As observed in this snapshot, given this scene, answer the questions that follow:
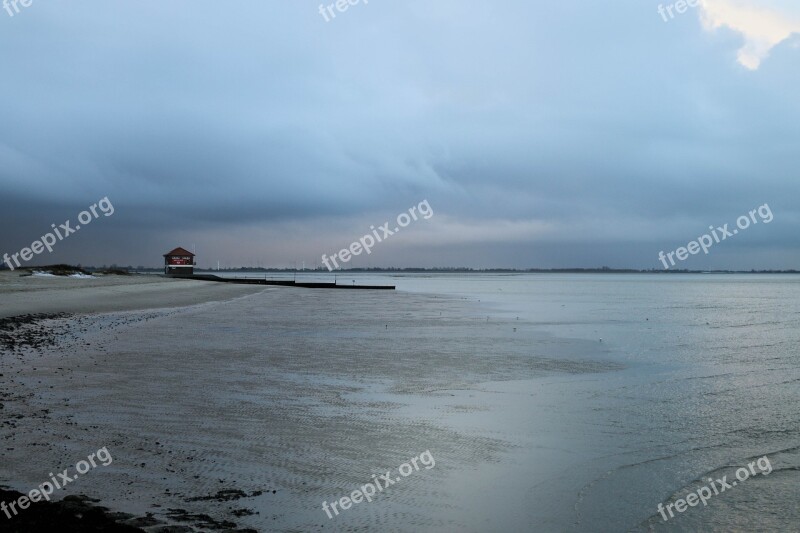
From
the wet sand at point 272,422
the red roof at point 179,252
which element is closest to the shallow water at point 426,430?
the wet sand at point 272,422

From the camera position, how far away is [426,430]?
369 inches

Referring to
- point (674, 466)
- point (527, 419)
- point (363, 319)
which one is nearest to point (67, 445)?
point (527, 419)

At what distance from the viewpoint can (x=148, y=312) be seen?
32531 mm

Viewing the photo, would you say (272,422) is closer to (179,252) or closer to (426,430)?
(426,430)

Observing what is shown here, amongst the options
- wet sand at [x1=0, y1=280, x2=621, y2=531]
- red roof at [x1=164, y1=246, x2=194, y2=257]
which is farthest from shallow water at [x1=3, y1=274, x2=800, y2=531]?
red roof at [x1=164, y1=246, x2=194, y2=257]

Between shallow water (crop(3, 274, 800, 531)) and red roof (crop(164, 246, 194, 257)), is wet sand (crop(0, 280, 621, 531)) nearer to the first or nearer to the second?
shallow water (crop(3, 274, 800, 531))

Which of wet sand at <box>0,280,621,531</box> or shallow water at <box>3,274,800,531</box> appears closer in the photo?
wet sand at <box>0,280,621,531</box>

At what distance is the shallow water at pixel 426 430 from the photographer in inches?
248

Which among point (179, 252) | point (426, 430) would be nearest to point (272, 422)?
point (426, 430)

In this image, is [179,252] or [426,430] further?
[179,252]

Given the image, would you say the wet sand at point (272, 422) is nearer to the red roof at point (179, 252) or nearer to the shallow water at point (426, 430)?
the shallow water at point (426, 430)

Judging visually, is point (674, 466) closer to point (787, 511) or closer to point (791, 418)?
point (787, 511)

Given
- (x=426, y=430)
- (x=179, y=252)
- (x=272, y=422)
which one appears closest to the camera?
(x=426, y=430)

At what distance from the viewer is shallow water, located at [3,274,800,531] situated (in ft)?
20.6
